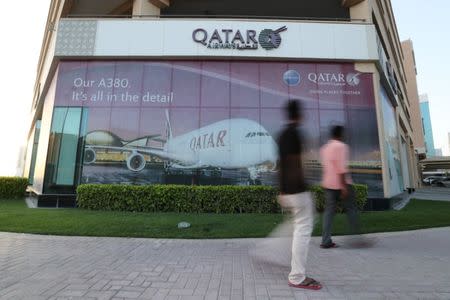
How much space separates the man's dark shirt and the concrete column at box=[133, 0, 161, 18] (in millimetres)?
12105

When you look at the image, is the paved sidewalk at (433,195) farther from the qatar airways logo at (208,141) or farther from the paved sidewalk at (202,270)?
the paved sidewalk at (202,270)

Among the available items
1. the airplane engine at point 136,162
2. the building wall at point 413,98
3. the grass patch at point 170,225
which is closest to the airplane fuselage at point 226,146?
the airplane engine at point 136,162

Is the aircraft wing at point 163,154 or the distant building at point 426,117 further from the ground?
the distant building at point 426,117

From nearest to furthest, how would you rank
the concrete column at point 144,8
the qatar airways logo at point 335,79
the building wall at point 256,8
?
the qatar airways logo at point 335,79 → the concrete column at point 144,8 → the building wall at point 256,8

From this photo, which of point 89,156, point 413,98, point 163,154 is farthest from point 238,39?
point 413,98

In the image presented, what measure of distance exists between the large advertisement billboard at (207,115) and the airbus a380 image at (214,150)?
1.6 inches

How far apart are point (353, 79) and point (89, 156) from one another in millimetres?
11215

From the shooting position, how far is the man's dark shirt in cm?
366

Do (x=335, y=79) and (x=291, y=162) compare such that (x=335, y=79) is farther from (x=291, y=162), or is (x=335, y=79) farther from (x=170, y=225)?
(x=291, y=162)

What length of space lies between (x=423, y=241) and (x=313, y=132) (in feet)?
23.4

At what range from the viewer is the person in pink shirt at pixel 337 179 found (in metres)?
5.08

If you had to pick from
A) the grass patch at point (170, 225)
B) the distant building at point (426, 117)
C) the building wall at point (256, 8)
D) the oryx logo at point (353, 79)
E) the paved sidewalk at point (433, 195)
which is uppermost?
the distant building at point (426, 117)

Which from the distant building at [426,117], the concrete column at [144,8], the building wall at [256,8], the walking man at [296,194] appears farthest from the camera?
the distant building at [426,117]

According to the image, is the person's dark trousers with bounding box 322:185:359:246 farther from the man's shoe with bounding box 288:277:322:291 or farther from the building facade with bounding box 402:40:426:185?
the building facade with bounding box 402:40:426:185
